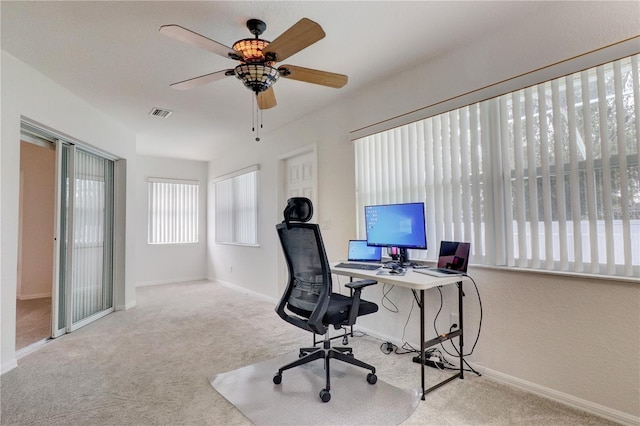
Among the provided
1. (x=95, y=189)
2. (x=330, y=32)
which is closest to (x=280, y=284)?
(x=95, y=189)

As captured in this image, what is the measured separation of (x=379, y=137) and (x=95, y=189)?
12.0 ft

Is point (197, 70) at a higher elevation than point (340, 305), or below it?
higher

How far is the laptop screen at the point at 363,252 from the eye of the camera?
306cm

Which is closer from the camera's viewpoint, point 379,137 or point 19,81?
point 19,81

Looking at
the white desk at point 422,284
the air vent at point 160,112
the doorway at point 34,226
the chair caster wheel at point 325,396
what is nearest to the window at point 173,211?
the doorway at point 34,226

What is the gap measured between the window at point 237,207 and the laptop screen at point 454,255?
3397mm

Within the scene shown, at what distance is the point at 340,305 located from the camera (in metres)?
2.23

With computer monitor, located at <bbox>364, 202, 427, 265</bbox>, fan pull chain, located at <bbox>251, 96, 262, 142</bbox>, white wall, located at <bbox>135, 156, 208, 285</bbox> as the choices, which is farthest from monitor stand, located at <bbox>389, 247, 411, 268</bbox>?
white wall, located at <bbox>135, 156, 208, 285</bbox>

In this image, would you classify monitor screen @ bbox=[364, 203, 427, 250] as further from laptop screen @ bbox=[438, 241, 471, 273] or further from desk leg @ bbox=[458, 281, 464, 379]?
desk leg @ bbox=[458, 281, 464, 379]

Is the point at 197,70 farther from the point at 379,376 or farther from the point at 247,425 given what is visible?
the point at 379,376

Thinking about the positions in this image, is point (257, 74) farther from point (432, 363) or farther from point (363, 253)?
point (432, 363)

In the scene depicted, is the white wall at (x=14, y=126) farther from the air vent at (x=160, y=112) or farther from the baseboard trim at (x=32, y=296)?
the baseboard trim at (x=32, y=296)

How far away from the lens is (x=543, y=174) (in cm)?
212

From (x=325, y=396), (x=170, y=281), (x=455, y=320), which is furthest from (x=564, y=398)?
(x=170, y=281)
